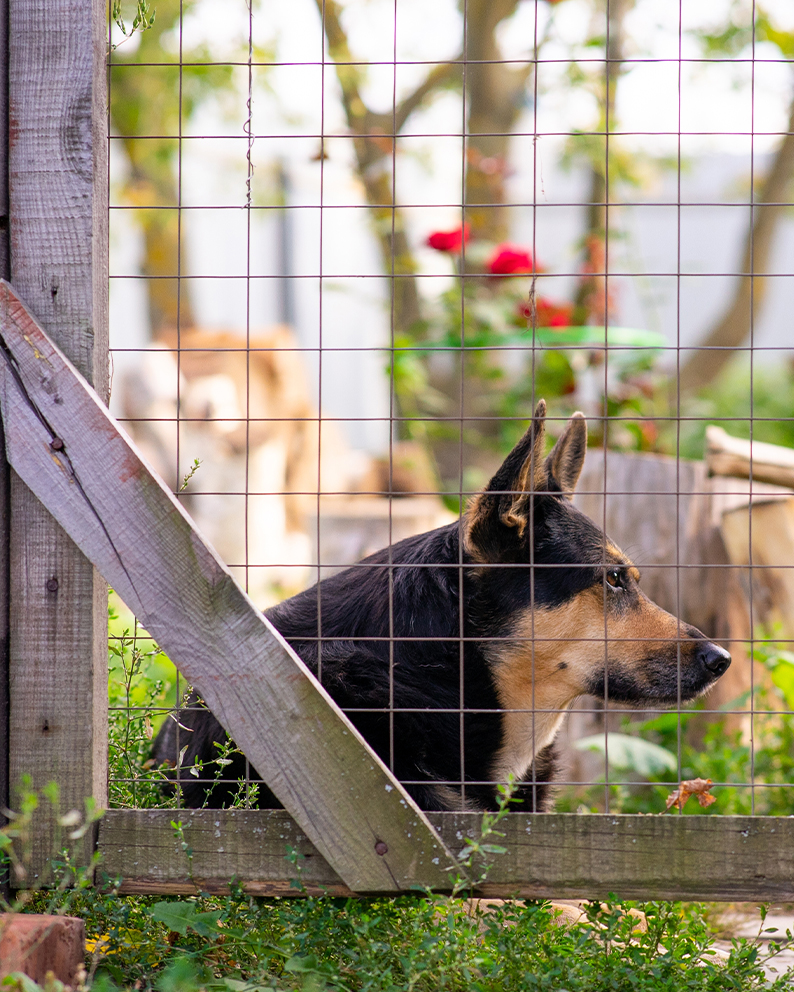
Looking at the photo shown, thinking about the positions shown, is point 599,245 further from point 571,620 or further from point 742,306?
point 571,620

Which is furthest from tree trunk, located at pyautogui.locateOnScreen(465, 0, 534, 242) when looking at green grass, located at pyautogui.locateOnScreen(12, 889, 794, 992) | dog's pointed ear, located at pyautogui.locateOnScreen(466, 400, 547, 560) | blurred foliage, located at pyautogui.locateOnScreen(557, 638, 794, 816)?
green grass, located at pyautogui.locateOnScreen(12, 889, 794, 992)

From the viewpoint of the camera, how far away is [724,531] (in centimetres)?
530

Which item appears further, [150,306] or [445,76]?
[150,306]

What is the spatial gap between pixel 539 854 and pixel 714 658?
44.5 inches

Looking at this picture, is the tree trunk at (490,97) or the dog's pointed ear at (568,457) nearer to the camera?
the dog's pointed ear at (568,457)

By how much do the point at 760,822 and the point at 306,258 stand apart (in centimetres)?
1966

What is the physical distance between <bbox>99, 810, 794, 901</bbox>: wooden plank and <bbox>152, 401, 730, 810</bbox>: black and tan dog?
0.32 m

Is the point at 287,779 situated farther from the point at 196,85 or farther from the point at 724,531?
the point at 196,85

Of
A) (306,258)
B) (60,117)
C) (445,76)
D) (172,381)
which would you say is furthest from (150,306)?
(60,117)

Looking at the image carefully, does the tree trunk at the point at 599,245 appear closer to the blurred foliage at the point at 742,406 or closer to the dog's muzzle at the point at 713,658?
the blurred foliage at the point at 742,406

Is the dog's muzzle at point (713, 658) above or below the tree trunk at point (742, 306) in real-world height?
below

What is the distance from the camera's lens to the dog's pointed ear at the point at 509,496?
109 inches

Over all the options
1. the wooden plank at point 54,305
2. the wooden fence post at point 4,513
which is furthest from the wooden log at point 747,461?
the wooden fence post at point 4,513

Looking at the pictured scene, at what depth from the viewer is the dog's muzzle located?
3.27 meters
